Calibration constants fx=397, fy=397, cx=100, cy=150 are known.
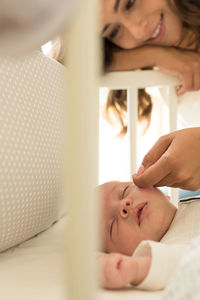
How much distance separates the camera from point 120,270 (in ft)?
1.38

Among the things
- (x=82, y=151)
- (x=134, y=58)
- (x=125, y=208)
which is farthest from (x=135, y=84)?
(x=82, y=151)

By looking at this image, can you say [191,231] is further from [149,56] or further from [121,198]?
[149,56]

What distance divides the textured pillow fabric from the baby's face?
11cm

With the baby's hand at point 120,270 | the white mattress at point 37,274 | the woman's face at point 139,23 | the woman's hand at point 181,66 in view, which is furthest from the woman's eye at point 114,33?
the baby's hand at point 120,270

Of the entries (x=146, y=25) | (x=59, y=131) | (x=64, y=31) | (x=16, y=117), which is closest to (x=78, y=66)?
(x=64, y=31)

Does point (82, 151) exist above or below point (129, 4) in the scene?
below

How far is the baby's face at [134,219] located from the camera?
2.19 ft

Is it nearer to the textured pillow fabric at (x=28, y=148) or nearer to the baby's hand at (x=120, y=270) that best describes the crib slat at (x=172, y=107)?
the textured pillow fabric at (x=28, y=148)

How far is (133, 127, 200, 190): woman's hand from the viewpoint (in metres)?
0.66

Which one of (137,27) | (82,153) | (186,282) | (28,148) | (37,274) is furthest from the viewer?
(137,27)

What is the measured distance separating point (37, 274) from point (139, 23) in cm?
56

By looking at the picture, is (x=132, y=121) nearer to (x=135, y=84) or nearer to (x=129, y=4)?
(x=135, y=84)

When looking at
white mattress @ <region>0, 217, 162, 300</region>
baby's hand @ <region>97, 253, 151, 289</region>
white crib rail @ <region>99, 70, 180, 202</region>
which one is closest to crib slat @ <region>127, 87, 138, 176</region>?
white crib rail @ <region>99, 70, 180, 202</region>

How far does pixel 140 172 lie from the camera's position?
2.36ft
